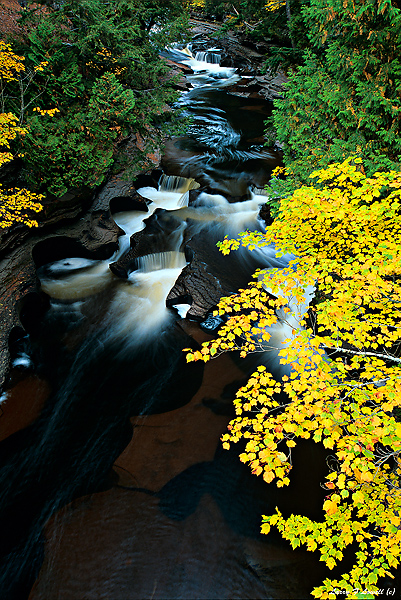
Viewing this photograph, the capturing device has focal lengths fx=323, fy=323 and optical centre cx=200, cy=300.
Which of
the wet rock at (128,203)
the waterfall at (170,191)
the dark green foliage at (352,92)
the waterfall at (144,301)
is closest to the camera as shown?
the dark green foliage at (352,92)

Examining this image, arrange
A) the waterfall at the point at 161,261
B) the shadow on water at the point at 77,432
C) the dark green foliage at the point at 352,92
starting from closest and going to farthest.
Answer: the shadow on water at the point at 77,432
the dark green foliage at the point at 352,92
the waterfall at the point at 161,261

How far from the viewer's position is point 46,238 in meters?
8.77

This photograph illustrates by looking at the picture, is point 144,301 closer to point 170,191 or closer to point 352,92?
point 170,191

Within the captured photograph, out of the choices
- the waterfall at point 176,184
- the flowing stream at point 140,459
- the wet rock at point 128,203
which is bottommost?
the flowing stream at point 140,459

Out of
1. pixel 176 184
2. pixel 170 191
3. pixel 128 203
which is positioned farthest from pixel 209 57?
pixel 128 203

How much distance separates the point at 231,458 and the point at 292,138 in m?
6.85

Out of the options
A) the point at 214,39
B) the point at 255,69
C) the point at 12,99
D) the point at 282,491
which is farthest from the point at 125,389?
the point at 214,39

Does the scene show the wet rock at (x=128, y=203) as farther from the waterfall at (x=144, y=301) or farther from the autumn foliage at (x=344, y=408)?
the autumn foliage at (x=344, y=408)

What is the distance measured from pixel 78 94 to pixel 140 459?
1006cm

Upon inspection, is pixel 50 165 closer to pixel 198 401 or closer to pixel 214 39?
pixel 198 401

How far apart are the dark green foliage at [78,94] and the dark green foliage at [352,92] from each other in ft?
16.7

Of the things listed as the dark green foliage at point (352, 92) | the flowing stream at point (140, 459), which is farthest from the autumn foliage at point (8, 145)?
the dark green foliage at point (352, 92)

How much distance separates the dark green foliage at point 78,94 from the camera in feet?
28.1

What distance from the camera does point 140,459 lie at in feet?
17.5
